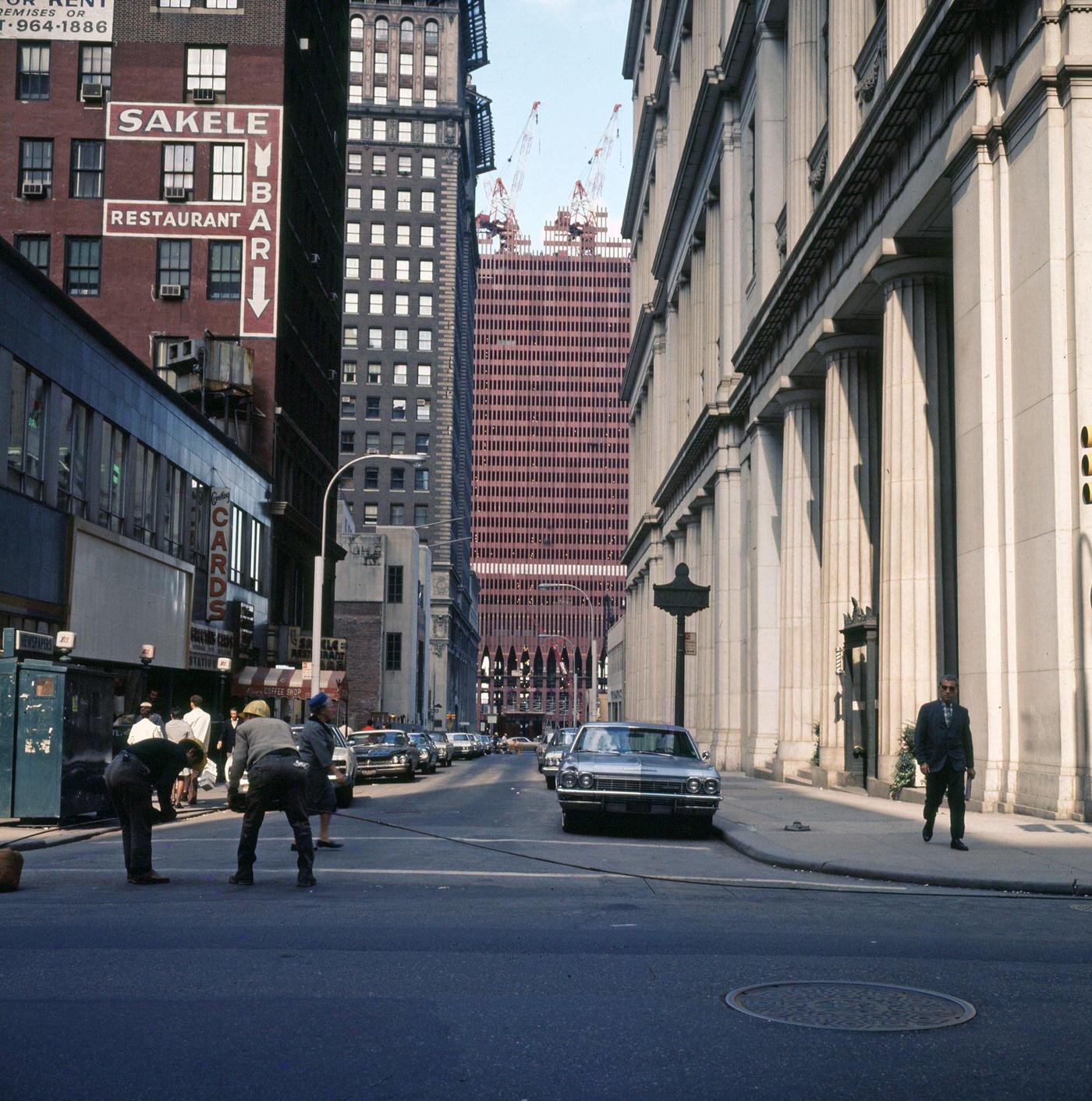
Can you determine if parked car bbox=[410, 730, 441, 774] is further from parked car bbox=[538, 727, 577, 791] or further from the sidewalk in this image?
the sidewalk

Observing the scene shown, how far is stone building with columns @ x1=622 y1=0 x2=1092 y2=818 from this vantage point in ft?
57.0

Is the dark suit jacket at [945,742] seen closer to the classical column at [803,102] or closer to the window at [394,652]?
the classical column at [803,102]

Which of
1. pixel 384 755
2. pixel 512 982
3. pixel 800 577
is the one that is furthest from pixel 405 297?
pixel 512 982

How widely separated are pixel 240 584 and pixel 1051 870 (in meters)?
34.8

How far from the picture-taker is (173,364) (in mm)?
45594

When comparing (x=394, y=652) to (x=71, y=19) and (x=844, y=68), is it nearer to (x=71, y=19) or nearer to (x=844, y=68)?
(x=71, y=19)

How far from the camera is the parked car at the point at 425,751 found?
4309 cm

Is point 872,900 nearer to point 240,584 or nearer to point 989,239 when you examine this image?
point 989,239

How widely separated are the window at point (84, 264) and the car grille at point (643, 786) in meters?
36.9

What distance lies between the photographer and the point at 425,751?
44.2 metres

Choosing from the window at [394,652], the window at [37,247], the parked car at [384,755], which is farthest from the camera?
the window at [394,652]

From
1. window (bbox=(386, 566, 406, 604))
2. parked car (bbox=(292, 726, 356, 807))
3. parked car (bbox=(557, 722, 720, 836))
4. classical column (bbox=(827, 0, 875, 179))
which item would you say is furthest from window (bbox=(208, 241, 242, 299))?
window (bbox=(386, 566, 406, 604))

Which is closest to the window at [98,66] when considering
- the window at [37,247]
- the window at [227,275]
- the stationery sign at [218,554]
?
the window at [37,247]

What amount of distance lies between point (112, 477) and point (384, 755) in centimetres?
980
